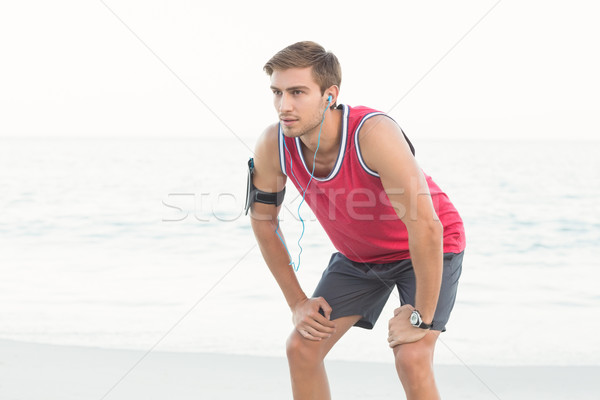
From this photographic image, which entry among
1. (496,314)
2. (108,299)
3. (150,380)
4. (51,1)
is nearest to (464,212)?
(496,314)

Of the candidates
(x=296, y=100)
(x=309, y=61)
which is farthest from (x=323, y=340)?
(x=309, y=61)

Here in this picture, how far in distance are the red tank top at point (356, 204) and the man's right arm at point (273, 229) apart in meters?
0.06

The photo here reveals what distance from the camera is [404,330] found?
6.31 ft

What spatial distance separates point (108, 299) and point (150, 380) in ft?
7.30

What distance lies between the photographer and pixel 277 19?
2009cm

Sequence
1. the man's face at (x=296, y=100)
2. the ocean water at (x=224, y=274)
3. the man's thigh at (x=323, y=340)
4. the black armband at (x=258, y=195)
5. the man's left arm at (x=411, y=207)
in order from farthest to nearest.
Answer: the ocean water at (x=224, y=274), the black armband at (x=258, y=195), the man's thigh at (x=323, y=340), the man's face at (x=296, y=100), the man's left arm at (x=411, y=207)

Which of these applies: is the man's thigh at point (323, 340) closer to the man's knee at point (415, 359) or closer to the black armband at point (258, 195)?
the man's knee at point (415, 359)

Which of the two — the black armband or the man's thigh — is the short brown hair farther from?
the man's thigh

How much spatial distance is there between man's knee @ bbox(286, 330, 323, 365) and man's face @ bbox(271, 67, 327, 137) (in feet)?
2.51

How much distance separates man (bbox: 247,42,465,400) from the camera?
187cm

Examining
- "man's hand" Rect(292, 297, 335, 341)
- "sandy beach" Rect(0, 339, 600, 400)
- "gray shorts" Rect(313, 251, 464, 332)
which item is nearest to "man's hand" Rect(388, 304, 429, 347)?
"gray shorts" Rect(313, 251, 464, 332)

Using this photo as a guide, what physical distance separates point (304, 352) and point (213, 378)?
1139mm

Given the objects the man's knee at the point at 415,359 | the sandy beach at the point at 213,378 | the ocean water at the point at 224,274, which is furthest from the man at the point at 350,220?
the ocean water at the point at 224,274

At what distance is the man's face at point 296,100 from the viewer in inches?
78.7
